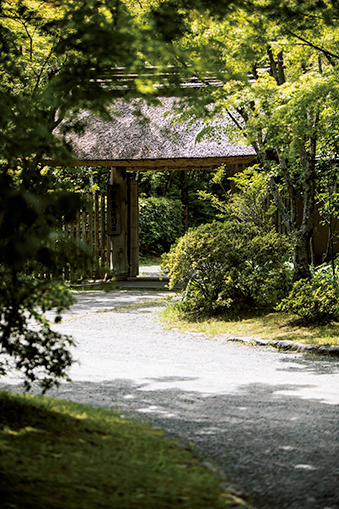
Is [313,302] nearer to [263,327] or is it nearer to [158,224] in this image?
[263,327]

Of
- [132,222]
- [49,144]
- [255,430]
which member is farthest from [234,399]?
[132,222]

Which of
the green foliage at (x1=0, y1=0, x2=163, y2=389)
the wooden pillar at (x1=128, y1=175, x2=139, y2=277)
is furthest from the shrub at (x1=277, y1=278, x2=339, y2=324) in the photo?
the wooden pillar at (x1=128, y1=175, x2=139, y2=277)

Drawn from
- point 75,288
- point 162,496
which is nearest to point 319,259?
point 75,288

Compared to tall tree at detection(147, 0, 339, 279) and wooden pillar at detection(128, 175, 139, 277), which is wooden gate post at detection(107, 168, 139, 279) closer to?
wooden pillar at detection(128, 175, 139, 277)

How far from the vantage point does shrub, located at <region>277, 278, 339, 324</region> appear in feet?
31.8

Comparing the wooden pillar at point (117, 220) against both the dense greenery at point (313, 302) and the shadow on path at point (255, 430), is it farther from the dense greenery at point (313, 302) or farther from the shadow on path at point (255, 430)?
the shadow on path at point (255, 430)

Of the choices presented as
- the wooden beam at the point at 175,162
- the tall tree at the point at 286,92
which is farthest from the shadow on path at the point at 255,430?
the wooden beam at the point at 175,162

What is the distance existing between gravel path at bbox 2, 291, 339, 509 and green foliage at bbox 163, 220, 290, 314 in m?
1.23

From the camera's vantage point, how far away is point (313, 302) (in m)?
9.73

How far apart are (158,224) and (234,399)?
74.9 ft

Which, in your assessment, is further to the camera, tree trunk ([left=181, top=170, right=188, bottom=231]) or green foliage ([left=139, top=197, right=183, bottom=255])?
tree trunk ([left=181, top=170, right=188, bottom=231])

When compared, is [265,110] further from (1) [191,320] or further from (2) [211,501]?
(2) [211,501]

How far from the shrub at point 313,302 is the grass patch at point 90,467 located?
557cm

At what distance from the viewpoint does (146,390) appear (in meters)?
6.46
